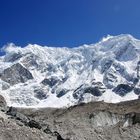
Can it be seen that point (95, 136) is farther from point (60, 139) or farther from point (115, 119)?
point (115, 119)

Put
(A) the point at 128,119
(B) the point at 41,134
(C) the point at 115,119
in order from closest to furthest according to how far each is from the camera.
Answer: (B) the point at 41,134 → (A) the point at 128,119 → (C) the point at 115,119

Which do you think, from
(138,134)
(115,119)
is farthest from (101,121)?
(138,134)

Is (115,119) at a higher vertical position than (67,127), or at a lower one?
higher

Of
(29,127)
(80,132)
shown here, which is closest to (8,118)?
(29,127)

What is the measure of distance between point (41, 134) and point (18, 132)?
231 centimetres

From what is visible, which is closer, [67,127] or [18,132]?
[18,132]

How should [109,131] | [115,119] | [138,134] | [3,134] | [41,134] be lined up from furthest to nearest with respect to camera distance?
[115,119], [138,134], [109,131], [41,134], [3,134]

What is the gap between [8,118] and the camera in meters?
33.4

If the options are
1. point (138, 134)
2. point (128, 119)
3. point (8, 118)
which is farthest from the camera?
point (128, 119)

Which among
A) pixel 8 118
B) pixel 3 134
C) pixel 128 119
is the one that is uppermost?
pixel 128 119

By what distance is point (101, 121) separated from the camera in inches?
2596

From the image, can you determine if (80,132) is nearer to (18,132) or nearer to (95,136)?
(95,136)

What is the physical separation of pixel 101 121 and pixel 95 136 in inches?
1015

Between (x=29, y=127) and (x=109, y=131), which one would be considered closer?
(x=29, y=127)
